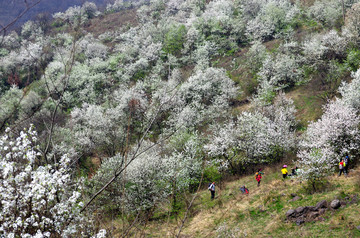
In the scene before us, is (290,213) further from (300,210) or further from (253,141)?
(253,141)

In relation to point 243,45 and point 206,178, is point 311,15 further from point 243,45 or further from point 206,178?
point 206,178

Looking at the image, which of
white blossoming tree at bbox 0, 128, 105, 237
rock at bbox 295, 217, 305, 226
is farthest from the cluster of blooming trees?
rock at bbox 295, 217, 305, 226

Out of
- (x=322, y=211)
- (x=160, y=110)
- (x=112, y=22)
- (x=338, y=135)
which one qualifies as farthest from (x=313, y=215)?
(x=112, y=22)

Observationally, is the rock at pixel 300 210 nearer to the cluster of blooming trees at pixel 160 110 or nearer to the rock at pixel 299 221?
the rock at pixel 299 221

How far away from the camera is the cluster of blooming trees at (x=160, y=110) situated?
4.08 meters

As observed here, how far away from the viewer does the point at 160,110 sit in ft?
37.7

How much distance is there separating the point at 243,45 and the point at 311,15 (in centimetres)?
1584

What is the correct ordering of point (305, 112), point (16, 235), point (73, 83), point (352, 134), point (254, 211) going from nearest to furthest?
point (16, 235) < point (254, 211) < point (352, 134) < point (305, 112) < point (73, 83)

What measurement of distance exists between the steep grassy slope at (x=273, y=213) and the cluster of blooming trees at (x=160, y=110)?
1.44 metres

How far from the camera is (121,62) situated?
57.1 meters

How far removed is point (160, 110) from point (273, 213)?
336 inches

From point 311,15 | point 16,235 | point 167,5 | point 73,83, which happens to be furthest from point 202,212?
point 167,5

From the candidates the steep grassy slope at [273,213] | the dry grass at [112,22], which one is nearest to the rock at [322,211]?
the steep grassy slope at [273,213]

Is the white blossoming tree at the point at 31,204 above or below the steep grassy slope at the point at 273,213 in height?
above
